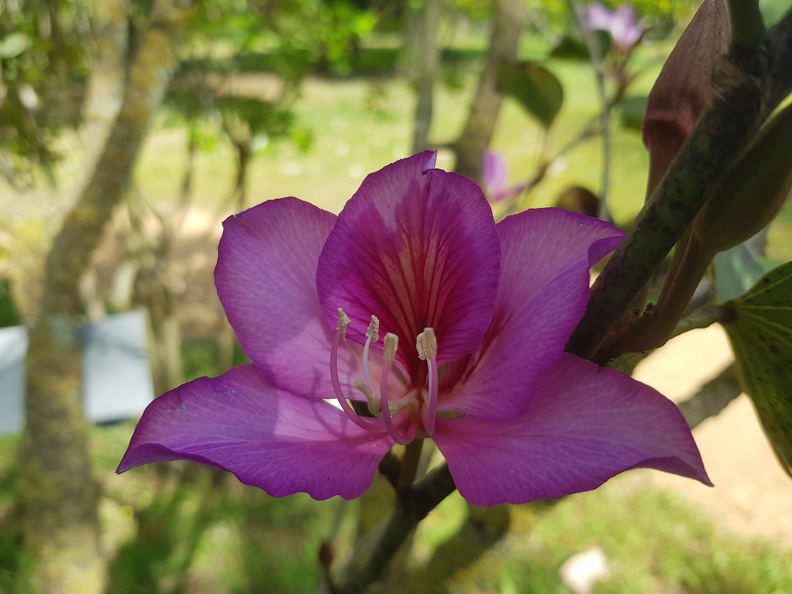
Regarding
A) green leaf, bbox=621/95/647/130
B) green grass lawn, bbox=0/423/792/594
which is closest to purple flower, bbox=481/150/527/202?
green leaf, bbox=621/95/647/130

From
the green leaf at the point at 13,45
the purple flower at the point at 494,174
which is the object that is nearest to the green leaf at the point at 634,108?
the purple flower at the point at 494,174

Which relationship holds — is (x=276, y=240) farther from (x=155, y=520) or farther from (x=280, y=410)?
(x=155, y=520)

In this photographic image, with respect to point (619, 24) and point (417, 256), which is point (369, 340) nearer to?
point (417, 256)

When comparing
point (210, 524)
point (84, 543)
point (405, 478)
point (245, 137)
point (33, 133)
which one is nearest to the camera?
point (405, 478)

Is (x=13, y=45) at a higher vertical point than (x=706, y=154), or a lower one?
lower

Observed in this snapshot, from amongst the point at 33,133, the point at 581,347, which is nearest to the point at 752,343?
the point at 581,347

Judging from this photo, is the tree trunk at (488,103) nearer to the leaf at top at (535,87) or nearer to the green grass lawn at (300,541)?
the leaf at top at (535,87)

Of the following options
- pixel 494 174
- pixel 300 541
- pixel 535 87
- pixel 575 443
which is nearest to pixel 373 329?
pixel 575 443
